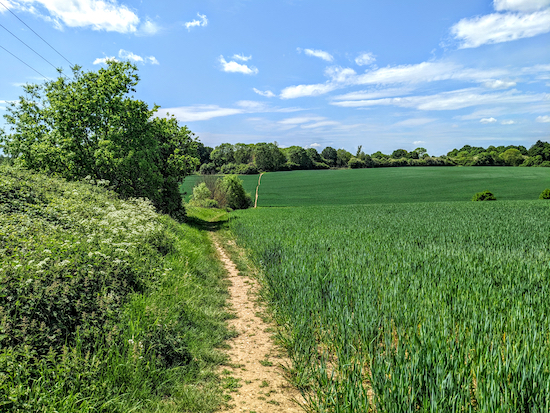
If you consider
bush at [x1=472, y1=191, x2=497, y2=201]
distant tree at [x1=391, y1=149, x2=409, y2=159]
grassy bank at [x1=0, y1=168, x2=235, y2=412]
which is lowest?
bush at [x1=472, y1=191, x2=497, y2=201]

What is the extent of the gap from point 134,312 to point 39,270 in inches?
61.3

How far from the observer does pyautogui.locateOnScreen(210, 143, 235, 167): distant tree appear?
9888 cm

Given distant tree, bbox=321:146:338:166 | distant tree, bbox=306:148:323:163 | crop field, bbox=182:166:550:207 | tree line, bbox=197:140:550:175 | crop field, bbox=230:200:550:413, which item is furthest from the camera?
distant tree, bbox=321:146:338:166

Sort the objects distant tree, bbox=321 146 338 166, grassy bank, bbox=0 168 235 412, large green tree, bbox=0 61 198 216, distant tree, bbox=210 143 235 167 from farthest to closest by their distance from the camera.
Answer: distant tree, bbox=321 146 338 166 → distant tree, bbox=210 143 235 167 → large green tree, bbox=0 61 198 216 → grassy bank, bbox=0 168 235 412

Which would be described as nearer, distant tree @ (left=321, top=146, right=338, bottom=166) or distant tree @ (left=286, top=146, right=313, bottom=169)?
distant tree @ (left=286, top=146, right=313, bottom=169)

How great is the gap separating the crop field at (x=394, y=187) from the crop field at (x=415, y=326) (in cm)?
4051

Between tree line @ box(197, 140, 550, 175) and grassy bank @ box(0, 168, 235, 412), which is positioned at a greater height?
tree line @ box(197, 140, 550, 175)

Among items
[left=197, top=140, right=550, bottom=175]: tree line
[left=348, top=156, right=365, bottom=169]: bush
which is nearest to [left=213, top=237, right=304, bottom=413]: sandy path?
[left=197, top=140, right=550, bottom=175]: tree line

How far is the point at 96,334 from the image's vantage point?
4.20 metres

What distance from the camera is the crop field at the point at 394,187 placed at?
48.1 m

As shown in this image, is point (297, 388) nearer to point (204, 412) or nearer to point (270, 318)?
point (204, 412)

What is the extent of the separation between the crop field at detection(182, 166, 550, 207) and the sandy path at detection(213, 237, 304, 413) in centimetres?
4177

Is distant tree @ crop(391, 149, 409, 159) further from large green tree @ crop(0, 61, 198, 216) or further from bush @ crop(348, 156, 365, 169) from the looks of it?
large green tree @ crop(0, 61, 198, 216)

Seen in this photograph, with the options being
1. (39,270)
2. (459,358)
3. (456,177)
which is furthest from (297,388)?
(456,177)
